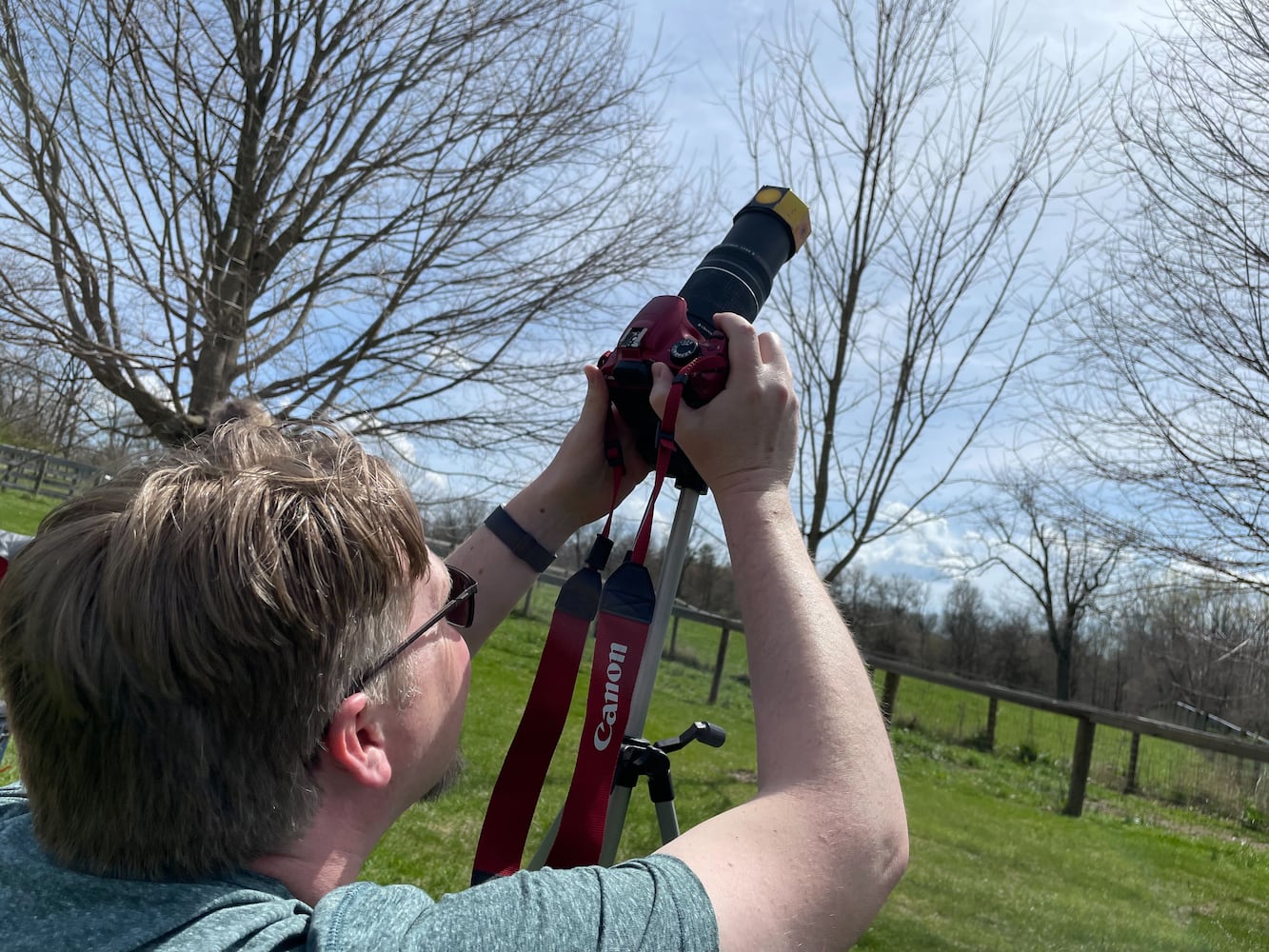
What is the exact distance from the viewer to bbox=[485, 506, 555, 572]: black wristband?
5.80 feet

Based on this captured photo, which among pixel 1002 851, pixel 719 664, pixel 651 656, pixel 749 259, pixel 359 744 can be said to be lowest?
pixel 1002 851

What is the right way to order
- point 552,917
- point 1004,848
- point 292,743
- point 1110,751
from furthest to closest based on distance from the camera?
1. point 1110,751
2. point 1004,848
3. point 292,743
4. point 552,917

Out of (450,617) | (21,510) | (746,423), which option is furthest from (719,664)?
(21,510)

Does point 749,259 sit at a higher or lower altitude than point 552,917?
higher

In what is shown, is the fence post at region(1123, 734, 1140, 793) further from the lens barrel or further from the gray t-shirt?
the gray t-shirt

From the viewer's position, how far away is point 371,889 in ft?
3.08

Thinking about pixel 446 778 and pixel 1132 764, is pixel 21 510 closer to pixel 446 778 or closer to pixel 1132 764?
pixel 1132 764

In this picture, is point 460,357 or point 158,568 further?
point 460,357

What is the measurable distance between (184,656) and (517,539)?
86 centimetres

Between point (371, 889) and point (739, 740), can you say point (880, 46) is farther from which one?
→ point (739, 740)

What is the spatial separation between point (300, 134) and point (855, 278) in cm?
356

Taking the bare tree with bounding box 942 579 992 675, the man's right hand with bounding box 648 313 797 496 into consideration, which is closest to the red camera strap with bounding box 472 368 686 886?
the man's right hand with bounding box 648 313 797 496

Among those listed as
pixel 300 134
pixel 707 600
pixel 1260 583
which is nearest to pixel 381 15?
pixel 300 134

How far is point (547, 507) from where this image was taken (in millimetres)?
1777
